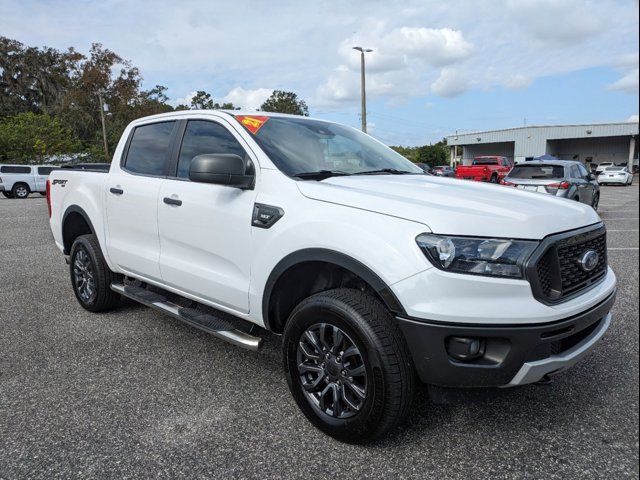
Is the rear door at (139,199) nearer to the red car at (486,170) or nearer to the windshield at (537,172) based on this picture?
the windshield at (537,172)

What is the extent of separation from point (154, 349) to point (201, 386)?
84 cm

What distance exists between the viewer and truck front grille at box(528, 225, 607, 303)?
2.22m

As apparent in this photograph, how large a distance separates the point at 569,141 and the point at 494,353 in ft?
198

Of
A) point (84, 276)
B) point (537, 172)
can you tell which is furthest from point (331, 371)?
point (537, 172)

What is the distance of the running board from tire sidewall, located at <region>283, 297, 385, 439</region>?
317 millimetres

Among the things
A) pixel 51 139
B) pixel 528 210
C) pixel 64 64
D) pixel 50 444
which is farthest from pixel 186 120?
pixel 64 64

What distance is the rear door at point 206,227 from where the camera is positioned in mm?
3037

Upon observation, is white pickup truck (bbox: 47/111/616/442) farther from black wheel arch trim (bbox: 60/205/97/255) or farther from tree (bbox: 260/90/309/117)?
tree (bbox: 260/90/309/117)

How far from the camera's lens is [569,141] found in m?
54.7

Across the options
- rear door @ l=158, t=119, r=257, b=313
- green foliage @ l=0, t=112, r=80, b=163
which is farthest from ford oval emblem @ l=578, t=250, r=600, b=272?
green foliage @ l=0, t=112, r=80, b=163

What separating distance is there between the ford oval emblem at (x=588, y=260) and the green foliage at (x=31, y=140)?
41.0 m

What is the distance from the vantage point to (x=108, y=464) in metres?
2.42

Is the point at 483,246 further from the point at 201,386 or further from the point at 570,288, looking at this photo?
the point at 201,386

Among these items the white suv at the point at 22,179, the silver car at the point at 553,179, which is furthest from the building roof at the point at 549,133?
the white suv at the point at 22,179
